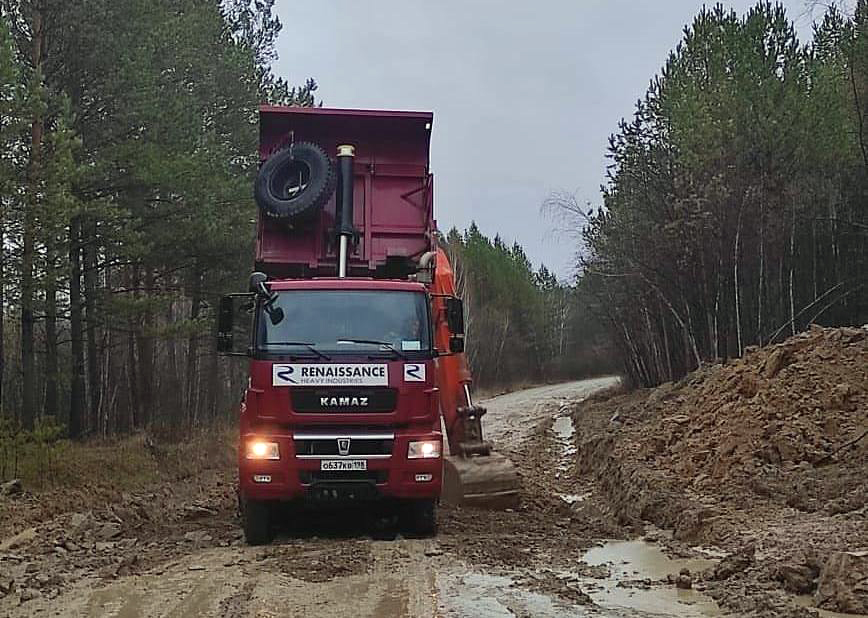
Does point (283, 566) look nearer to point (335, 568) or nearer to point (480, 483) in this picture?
point (335, 568)

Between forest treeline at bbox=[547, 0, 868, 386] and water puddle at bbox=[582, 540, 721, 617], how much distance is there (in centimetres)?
1297

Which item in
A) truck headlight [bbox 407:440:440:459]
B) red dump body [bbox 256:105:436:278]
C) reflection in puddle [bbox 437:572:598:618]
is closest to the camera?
reflection in puddle [bbox 437:572:598:618]

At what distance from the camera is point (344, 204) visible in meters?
12.1

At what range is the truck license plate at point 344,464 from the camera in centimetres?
998

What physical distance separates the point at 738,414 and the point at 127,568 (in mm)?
8122

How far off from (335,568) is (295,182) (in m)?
5.09

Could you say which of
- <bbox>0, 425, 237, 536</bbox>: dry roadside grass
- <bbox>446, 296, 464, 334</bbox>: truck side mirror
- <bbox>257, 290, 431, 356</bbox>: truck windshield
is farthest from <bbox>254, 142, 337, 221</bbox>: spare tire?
<bbox>0, 425, 237, 536</bbox>: dry roadside grass

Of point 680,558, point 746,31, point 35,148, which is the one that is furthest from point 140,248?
point 746,31

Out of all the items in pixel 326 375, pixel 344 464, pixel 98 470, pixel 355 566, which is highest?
pixel 326 375

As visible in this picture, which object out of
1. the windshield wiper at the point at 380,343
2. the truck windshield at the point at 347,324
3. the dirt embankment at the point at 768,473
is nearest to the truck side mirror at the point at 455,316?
the truck windshield at the point at 347,324

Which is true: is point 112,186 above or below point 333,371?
above

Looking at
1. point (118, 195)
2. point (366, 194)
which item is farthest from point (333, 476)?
point (118, 195)

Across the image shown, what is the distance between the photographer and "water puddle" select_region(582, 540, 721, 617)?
763cm

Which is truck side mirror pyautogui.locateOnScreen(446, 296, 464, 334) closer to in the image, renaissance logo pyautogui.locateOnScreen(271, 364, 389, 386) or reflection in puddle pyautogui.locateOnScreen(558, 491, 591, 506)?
renaissance logo pyautogui.locateOnScreen(271, 364, 389, 386)
